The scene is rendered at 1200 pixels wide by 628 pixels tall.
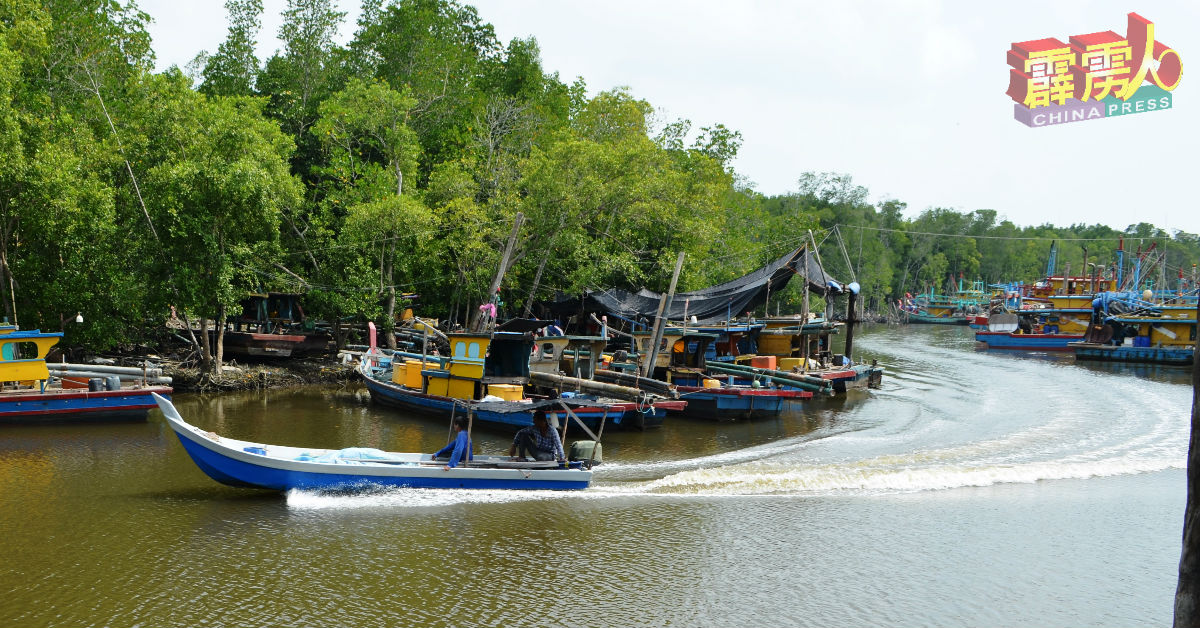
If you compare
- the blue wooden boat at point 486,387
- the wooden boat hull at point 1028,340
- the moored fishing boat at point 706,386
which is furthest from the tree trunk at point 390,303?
the wooden boat hull at point 1028,340

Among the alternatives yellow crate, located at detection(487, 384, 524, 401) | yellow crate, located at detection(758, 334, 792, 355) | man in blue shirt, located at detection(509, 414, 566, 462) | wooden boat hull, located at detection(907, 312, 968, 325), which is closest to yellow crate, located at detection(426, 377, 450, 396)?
yellow crate, located at detection(487, 384, 524, 401)

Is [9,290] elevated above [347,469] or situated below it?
above

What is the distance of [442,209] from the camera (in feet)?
102

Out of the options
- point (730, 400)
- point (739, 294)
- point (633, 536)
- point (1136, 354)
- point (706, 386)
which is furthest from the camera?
point (1136, 354)

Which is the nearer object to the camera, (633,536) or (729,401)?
(633,536)

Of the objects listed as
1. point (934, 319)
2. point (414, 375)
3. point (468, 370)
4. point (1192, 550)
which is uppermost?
point (934, 319)

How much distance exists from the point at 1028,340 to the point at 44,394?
4890 centimetres

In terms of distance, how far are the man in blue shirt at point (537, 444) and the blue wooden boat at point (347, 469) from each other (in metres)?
0.34

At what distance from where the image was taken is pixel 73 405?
18781 mm

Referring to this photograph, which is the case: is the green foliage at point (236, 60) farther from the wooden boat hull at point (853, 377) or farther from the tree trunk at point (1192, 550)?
the tree trunk at point (1192, 550)

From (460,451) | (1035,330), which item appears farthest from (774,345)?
(1035,330)

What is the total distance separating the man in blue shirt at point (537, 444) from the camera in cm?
1426

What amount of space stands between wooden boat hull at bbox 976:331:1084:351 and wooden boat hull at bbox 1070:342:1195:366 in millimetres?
5568

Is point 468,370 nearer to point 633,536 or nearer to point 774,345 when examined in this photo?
point 633,536
